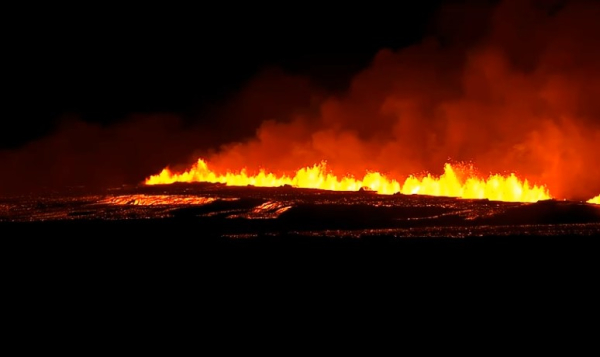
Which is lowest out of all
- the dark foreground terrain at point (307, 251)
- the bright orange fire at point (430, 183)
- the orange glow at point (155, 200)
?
the dark foreground terrain at point (307, 251)

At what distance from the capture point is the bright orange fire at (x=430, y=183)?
19.2 m

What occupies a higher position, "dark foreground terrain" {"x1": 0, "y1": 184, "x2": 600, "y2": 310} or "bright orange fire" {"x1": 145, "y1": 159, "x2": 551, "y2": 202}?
"bright orange fire" {"x1": 145, "y1": 159, "x2": 551, "y2": 202}

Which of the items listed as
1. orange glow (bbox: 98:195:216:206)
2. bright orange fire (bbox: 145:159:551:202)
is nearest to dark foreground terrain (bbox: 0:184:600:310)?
Answer: orange glow (bbox: 98:195:216:206)

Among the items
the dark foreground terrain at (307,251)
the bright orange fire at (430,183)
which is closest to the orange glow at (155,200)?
the dark foreground terrain at (307,251)

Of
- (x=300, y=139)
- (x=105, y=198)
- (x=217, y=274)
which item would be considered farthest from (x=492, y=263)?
(x=300, y=139)

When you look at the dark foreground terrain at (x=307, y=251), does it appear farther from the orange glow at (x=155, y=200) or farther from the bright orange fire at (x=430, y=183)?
the bright orange fire at (x=430, y=183)

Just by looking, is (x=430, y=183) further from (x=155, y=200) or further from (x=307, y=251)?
(x=307, y=251)

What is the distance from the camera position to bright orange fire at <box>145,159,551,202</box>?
19219mm

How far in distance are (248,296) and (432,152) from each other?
24.1 metres

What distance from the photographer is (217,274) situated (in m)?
8.91

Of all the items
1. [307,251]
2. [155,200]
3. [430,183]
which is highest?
[430,183]

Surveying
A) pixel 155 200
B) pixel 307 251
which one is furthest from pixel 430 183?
pixel 307 251

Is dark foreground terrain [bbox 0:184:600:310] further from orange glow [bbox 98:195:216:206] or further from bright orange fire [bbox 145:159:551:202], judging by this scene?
bright orange fire [bbox 145:159:551:202]

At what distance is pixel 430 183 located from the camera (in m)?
21.5
